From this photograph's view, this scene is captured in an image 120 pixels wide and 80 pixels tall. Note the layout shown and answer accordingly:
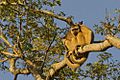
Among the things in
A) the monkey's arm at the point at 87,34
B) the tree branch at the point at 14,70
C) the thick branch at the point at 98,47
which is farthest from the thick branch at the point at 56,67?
the tree branch at the point at 14,70

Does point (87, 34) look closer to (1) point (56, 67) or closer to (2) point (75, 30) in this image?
(2) point (75, 30)

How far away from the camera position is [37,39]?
16.8m

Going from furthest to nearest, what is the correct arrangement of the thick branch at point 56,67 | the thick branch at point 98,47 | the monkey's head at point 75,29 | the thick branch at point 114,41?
the thick branch at point 56,67 < the monkey's head at point 75,29 < the thick branch at point 98,47 < the thick branch at point 114,41

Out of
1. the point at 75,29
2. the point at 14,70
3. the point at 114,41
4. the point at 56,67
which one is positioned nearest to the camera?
the point at 114,41

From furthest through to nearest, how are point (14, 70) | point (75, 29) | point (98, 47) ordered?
point (14, 70)
point (75, 29)
point (98, 47)

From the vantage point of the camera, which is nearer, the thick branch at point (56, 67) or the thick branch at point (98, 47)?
the thick branch at point (98, 47)

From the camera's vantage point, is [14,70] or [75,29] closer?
[75,29]

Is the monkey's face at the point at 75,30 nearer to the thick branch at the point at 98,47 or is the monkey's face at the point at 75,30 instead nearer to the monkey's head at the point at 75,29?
the monkey's head at the point at 75,29

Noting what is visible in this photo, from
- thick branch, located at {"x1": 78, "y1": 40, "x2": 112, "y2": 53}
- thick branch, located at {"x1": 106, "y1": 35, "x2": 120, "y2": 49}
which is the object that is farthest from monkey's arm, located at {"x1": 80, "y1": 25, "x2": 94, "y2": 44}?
thick branch, located at {"x1": 106, "y1": 35, "x2": 120, "y2": 49}

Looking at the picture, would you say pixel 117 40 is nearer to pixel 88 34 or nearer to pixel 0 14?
pixel 88 34

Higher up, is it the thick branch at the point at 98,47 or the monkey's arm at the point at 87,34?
the monkey's arm at the point at 87,34

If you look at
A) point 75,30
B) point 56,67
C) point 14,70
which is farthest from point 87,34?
point 14,70

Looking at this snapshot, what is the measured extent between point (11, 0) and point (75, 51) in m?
3.63

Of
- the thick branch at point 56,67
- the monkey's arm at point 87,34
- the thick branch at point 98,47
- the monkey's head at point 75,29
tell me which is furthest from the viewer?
the thick branch at point 56,67
